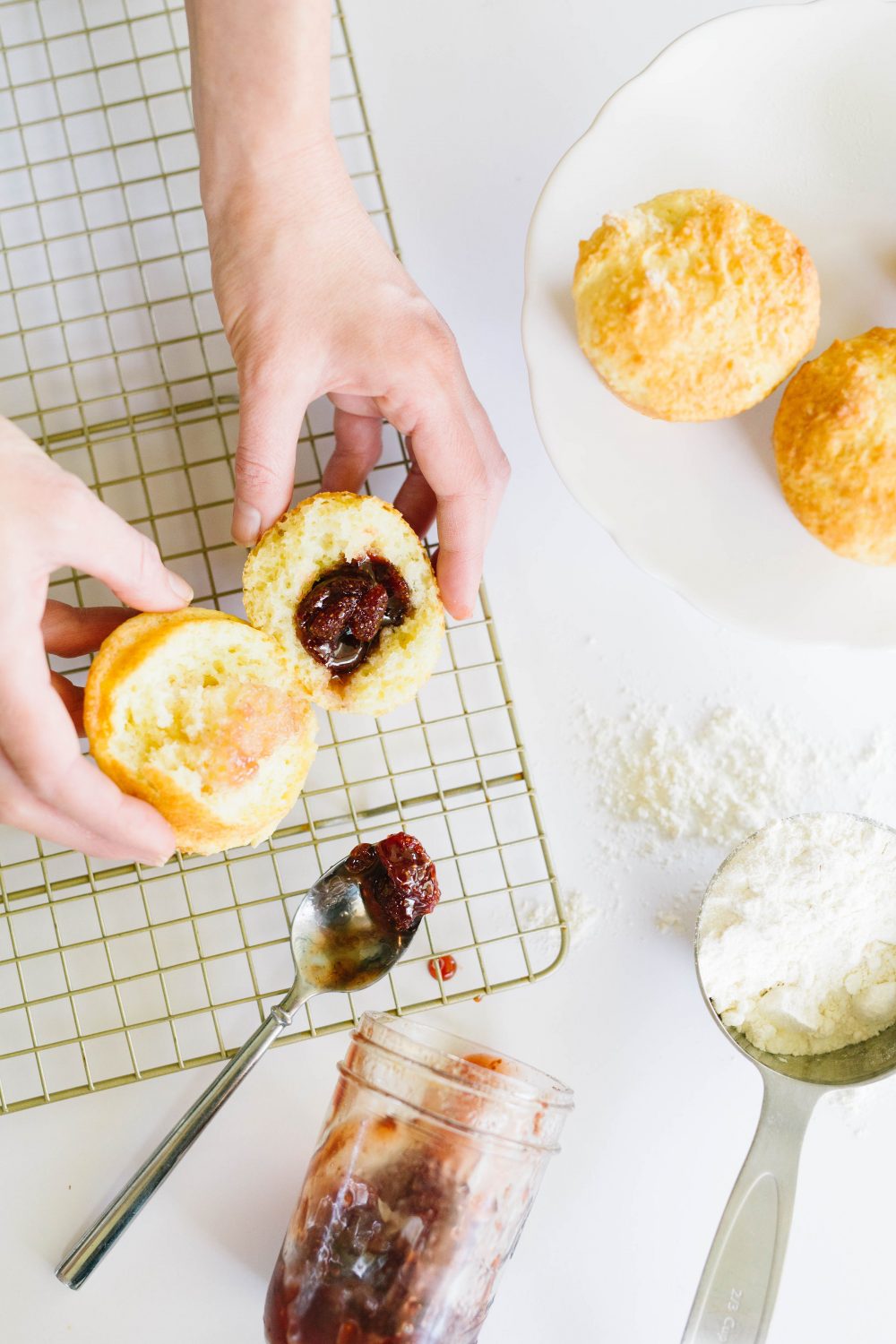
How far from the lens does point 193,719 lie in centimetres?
199

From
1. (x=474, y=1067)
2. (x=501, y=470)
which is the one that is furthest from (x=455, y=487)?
(x=474, y=1067)

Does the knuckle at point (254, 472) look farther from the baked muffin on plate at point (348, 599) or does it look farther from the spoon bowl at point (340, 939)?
the spoon bowl at point (340, 939)

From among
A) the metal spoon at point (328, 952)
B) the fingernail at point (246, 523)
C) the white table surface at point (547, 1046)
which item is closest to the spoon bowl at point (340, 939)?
the metal spoon at point (328, 952)

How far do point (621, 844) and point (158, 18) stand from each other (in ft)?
7.33

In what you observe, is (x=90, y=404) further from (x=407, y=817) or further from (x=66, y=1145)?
(x=66, y=1145)

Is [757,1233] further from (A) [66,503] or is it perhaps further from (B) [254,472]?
(A) [66,503]

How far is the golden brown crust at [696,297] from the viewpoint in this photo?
212 cm

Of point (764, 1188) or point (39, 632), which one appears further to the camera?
point (764, 1188)

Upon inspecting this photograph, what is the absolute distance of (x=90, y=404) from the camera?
248 cm

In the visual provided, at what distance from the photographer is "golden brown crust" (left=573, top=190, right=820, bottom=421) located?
2.12 meters

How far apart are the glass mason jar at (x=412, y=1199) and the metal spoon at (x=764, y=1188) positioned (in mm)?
455

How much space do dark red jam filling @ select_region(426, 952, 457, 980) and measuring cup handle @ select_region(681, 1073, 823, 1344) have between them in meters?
0.72

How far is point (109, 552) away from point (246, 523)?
11.7 inches

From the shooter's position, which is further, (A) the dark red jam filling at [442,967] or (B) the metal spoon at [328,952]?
(A) the dark red jam filling at [442,967]
